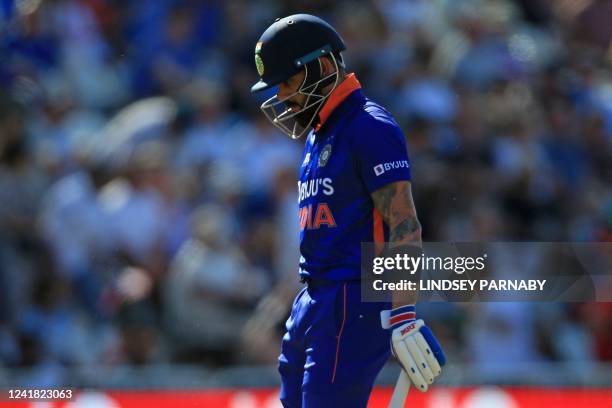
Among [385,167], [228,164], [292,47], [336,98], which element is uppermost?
[228,164]

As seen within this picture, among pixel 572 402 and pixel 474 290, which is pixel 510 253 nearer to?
pixel 474 290

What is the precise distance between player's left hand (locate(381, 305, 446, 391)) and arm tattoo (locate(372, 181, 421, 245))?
11.8 inches

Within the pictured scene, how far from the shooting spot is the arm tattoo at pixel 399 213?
4688 millimetres

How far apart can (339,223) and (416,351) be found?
1.98 feet

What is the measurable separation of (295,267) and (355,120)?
151 inches

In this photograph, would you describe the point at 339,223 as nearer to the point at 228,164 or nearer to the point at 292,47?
the point at 292,47

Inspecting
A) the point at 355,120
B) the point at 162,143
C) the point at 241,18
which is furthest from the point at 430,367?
the point at 241,18

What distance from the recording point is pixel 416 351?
4602 mm

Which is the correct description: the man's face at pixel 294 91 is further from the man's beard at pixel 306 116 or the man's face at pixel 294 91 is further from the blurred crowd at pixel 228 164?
the blurred crowd at pixel 228 164

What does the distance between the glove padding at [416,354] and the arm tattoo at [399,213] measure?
0.34 metres

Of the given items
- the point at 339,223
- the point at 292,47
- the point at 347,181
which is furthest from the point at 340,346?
the point at 292,47

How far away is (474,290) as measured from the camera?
8.22 metres

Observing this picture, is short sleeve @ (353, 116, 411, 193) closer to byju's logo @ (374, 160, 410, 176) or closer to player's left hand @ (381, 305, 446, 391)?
byju's logo @ (374, 160, 410, 176)

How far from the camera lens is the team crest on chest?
4.92 m
